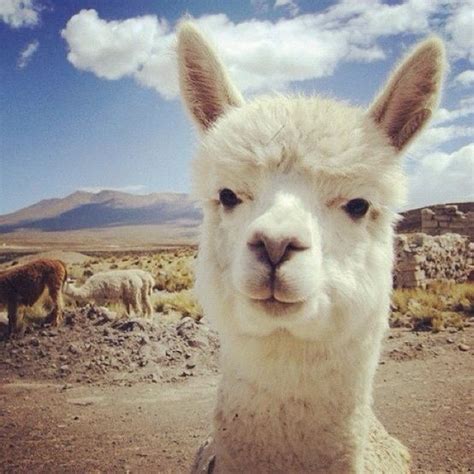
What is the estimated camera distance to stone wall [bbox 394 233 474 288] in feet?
30.5

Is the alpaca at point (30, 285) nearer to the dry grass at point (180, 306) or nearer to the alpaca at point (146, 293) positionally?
the alpaca at point (146, 293)

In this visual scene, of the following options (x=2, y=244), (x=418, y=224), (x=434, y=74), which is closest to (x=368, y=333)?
(x=434, y=74)

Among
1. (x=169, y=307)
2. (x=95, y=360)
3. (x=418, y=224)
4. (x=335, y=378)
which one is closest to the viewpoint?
(x=335, y=378)

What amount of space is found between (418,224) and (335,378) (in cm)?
1760

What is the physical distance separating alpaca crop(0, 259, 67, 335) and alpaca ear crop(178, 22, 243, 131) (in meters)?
4.52

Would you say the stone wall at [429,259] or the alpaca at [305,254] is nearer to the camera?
the alpaca at [305,254]

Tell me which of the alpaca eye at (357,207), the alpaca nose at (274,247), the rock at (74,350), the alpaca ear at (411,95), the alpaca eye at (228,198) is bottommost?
the rock at (74,350)

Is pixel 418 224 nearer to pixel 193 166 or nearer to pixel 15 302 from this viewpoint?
pixel 15 302

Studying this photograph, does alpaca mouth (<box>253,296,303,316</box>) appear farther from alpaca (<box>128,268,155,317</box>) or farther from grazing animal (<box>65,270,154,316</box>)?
alpaca (<box>128,268,155,317</box>)

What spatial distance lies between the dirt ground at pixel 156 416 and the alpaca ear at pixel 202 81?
84.2 inches

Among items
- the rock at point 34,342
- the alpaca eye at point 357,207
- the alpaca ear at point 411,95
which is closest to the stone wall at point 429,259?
the rock at point 34,342

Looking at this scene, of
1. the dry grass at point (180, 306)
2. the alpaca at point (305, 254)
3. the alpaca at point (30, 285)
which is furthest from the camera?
the dry grass at point (180, 306)

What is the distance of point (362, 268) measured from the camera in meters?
1.46

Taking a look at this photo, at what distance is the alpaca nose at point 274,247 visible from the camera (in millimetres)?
1160
